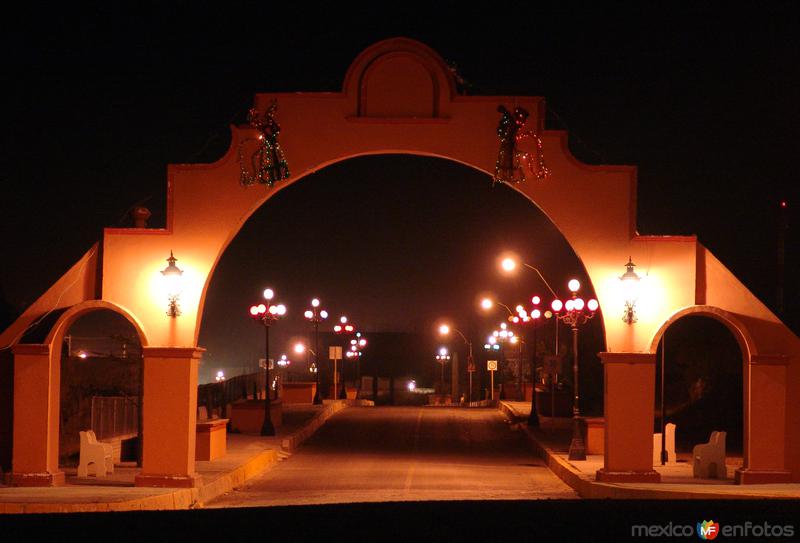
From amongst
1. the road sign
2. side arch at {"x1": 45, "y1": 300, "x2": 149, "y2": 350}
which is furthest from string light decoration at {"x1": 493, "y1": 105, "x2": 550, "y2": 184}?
the road sign

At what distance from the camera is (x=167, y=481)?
1895 cm

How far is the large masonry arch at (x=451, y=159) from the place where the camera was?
1925 cm

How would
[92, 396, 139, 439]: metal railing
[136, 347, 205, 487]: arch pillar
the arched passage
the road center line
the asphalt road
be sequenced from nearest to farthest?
[136, 347, 205, 487]: arch pillar
the asphalt road
the road center line
[92, 396, 139, 439]: metal railing
the arched passage

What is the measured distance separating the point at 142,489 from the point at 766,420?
1054 centimetres

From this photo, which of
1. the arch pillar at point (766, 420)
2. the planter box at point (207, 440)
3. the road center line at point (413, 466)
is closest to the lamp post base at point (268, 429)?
A: the road center line at point (413, 466)

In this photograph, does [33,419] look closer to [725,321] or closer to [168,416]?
[168,416]

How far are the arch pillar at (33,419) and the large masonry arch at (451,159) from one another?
0.21 feet

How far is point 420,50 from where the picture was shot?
19.1 metres

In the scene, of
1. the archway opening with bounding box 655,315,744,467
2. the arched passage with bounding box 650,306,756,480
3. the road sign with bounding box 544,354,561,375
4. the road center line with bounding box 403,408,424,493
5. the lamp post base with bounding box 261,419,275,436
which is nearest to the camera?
the road center line with bounding box 403,408,424,493

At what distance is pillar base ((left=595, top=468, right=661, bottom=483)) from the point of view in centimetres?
1939

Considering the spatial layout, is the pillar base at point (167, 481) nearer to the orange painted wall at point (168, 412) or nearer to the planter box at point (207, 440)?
the orange painted wall at point (168, 412)

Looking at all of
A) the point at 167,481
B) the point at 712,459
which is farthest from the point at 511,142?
the point at 167,481

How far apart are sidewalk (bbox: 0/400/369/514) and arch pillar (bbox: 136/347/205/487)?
1.33 ft

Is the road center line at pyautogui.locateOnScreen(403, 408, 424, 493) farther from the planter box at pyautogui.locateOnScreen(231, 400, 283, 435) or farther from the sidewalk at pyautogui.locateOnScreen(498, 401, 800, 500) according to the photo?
the planter box at pyautogui.locateOnScreen(231, 400, 283, 435)
